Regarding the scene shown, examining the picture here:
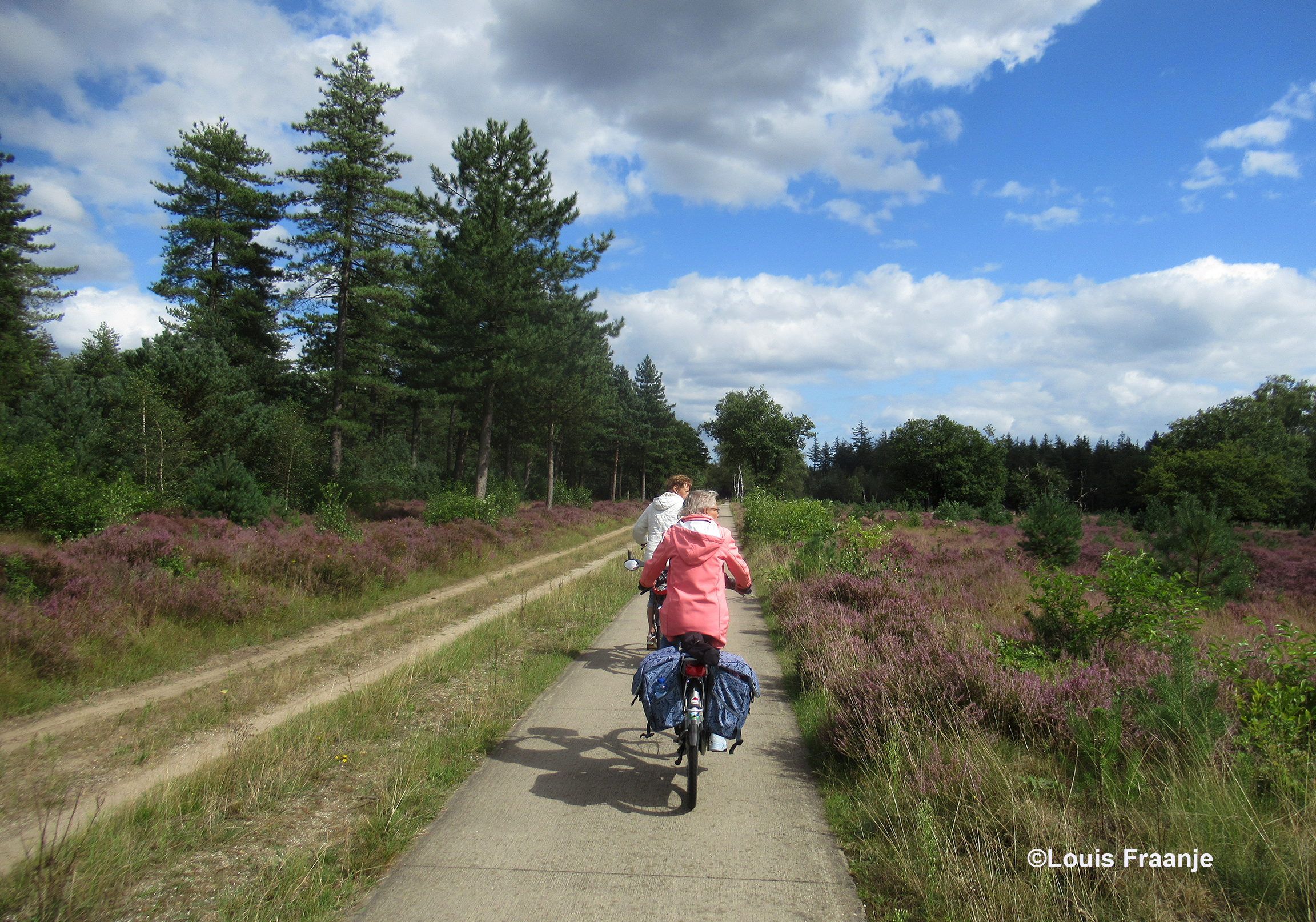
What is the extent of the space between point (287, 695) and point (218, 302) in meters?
31.3

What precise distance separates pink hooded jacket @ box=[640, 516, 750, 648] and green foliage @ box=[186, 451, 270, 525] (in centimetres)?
1603

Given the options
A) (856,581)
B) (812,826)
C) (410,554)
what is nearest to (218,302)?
(410,554)

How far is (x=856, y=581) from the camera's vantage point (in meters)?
8.78

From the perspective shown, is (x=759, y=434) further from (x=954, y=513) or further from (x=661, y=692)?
(x=661, y=692)

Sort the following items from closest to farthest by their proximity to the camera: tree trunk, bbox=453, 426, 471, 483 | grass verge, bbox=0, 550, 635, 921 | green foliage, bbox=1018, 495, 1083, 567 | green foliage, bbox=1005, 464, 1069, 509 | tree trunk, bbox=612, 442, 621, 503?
grass verge, bbox=0, 550, 635, 921 → green foliage, bbox=1018, 495, 1083, 567 → tree trunk, bbox=453, 426, 471, 483 → tree trunk, bbox=612, 442, 621, 503 → green foliage, bbox=1005, 464, 1069, 509

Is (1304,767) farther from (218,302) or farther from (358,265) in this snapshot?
(218,302)

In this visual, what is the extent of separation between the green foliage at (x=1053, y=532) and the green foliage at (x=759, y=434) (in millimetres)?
32989

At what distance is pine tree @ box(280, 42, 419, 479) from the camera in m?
27.1

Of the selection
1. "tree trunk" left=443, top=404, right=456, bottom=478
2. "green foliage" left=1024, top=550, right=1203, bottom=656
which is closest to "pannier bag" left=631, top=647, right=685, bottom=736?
"green foliage" left=1024, top=550, right=1203, bottom=656

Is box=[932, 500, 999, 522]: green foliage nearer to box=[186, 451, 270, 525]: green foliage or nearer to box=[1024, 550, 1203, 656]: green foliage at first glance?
box=[1024, 550, 1203, 656]: green foliage

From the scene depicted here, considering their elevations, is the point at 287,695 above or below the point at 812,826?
below

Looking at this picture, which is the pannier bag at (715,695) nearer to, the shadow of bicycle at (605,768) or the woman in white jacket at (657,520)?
the shadow of bicycle at (605,768)

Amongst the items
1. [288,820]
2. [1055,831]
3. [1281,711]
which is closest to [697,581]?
[1055,831]

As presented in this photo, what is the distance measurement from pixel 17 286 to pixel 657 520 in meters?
39.4
